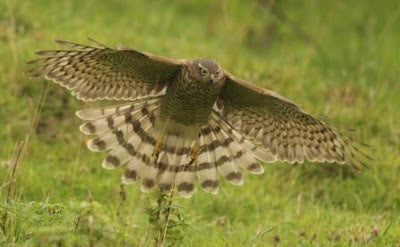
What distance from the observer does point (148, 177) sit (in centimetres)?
686

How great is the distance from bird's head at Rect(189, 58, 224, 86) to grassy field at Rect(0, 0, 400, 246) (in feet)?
3.05

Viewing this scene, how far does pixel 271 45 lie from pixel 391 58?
4.95 ft

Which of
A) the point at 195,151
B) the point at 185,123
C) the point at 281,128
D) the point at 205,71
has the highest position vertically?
the point at 205,71

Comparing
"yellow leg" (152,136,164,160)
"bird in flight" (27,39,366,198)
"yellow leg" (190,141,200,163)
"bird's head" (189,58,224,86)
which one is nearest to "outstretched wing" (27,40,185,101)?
"bird in flight" (27,39,366,198)

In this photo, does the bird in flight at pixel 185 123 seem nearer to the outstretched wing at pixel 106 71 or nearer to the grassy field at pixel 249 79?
the outstretched wing at pixel 106 71

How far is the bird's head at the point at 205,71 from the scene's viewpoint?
261 inches

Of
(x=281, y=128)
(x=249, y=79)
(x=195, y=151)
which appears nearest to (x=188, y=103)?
(x=195, y=151)

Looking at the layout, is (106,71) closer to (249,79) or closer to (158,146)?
(158,146)

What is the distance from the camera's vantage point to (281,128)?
722 cm

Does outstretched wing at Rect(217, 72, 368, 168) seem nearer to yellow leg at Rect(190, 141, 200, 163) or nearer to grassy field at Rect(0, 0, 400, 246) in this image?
yellow leg at Rect(190, 141, 200, 163)

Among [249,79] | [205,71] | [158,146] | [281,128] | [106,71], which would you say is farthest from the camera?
[249,79]

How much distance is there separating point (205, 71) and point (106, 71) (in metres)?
0.77

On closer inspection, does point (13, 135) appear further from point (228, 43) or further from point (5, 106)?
point (228, 43)

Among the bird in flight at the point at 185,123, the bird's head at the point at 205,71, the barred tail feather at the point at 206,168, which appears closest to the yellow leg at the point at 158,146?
the bird in flight at the point at 185,123
